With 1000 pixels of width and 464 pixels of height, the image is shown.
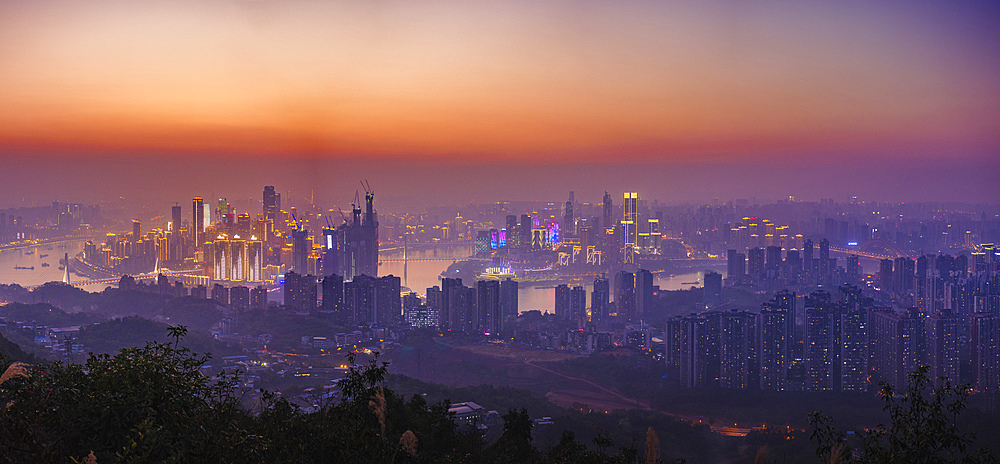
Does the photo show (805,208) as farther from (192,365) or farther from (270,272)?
(192,365)

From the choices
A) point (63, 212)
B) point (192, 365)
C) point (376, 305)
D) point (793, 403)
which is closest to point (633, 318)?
point (376, 305)

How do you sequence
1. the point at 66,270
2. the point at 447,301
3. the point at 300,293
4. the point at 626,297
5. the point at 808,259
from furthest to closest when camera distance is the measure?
the point at 808,259 → the point at 66,270 → the point at 626,297 → the point at 300,293 → the point at 447,301

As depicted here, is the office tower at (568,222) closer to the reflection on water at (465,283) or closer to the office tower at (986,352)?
the reflection on water at (465,283)

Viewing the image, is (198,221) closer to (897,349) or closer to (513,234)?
(513,234)

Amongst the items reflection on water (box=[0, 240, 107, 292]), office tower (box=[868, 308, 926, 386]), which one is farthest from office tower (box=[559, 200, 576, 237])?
office tower (box=[868, 308, 926, 386])

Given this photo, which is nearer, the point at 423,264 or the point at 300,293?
the point at 300,293

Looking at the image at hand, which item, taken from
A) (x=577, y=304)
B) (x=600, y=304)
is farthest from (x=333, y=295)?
(x=600, y=304)

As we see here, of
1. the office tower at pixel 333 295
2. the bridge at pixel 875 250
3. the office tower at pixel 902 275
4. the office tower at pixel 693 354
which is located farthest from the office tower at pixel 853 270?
the office tower at pixel 333 295
